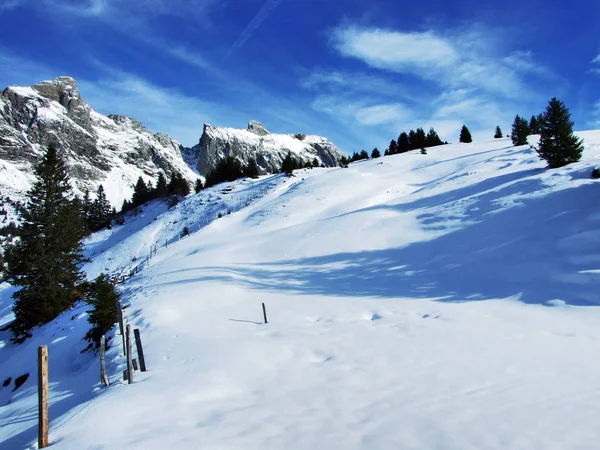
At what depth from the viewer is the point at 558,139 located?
30.5 meters

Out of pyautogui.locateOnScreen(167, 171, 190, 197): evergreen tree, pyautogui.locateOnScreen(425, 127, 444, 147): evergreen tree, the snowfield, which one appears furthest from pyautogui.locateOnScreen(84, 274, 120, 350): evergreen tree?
pyautogui.locateOnScreen(425, 127, 444, 147): evergreen tree

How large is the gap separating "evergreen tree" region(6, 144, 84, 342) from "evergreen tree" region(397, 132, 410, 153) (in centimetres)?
8716

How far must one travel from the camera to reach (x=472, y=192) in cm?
3250

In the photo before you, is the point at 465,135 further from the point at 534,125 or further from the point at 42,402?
the point at 42,402

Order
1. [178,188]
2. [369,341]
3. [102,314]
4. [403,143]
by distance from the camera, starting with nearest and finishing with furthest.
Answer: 1. [369,341]
2. [102,314]
3. [178,188]
4. [403,143]

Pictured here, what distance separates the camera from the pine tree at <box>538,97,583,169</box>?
29969mm

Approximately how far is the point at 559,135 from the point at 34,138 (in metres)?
234

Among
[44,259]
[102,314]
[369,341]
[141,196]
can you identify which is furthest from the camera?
[141,196]

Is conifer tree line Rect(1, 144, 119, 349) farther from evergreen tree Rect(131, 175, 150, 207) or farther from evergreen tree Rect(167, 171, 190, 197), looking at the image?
evergreen tree Rect(131, 175, 150, 207)

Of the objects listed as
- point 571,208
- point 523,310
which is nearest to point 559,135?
point 571,208

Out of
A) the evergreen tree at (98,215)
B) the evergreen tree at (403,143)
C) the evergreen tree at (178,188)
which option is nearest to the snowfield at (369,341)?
the evergreen tree at (178,188)

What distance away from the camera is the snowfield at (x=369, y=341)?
5.86m

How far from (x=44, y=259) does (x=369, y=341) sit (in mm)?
26750

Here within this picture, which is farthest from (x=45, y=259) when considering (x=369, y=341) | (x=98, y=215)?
(x=98, y=215)
